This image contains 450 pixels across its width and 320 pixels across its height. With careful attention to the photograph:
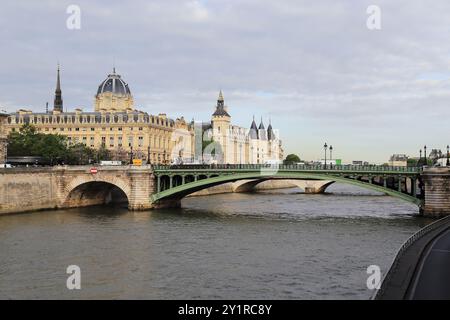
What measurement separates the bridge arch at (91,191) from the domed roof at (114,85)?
62.9m

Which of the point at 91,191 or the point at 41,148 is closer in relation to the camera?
the point at 91,191

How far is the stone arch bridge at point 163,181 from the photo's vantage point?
52.7 m

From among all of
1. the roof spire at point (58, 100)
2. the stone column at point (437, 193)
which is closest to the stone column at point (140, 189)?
the stone column at point (437, 193)

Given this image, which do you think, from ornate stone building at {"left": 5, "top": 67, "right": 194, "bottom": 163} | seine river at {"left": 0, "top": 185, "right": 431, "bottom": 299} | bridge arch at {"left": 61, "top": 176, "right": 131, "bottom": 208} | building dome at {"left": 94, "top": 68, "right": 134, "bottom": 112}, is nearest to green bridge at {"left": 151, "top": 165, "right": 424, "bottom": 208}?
seine river at {"left": 0, "top": 185, "right": 431, "bottom": 299}

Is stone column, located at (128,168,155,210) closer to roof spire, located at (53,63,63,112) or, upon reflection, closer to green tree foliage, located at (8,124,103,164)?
green tree foliage, located at (8,124,103,164)

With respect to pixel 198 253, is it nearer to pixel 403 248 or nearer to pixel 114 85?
pixel 403 248

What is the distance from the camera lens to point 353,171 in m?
54.9

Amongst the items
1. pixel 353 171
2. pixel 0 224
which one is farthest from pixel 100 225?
pixel 353 171

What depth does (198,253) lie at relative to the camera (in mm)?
34562

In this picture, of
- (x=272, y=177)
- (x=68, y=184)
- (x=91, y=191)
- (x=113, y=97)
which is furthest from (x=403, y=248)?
(x=113, y=97)

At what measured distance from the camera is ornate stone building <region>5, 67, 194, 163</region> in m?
125

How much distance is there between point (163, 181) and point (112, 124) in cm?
6601

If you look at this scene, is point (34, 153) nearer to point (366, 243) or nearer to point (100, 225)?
point (100, 225)
